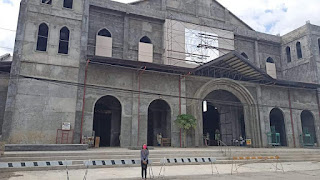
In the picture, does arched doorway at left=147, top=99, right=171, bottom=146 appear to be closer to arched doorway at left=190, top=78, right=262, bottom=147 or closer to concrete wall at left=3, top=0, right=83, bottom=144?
arched doorway at left=190, top=78, right=262, bottom=147

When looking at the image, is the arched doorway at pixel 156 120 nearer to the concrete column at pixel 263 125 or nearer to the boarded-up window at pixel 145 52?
the boarded-up window at pixel 145 52

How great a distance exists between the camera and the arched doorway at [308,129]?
1042 inches

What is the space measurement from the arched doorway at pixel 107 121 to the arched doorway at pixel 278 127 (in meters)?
15.3

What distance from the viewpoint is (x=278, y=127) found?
29.4 metres

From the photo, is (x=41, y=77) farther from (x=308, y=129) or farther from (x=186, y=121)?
(x=308, y=129)

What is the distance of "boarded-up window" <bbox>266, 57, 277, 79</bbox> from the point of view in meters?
29.7

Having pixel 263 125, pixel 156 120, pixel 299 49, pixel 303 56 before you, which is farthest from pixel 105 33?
pixel 299 49

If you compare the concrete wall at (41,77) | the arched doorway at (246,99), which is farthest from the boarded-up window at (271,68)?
the concrete wall at (41,77)

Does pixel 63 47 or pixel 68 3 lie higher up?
pixel 68 3

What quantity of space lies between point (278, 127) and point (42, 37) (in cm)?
2662

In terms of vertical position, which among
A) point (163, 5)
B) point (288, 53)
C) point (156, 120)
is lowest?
point (156, 120)

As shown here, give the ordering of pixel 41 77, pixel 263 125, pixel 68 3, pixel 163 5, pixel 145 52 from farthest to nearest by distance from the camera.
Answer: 1. pixel 163 5
2. pixel 263 125
3. pixel 145 52
4. pixel 68 3
5. pixel 41 77

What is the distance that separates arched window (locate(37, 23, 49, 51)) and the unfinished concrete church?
0.07m

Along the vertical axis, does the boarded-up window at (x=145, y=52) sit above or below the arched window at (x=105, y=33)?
below
